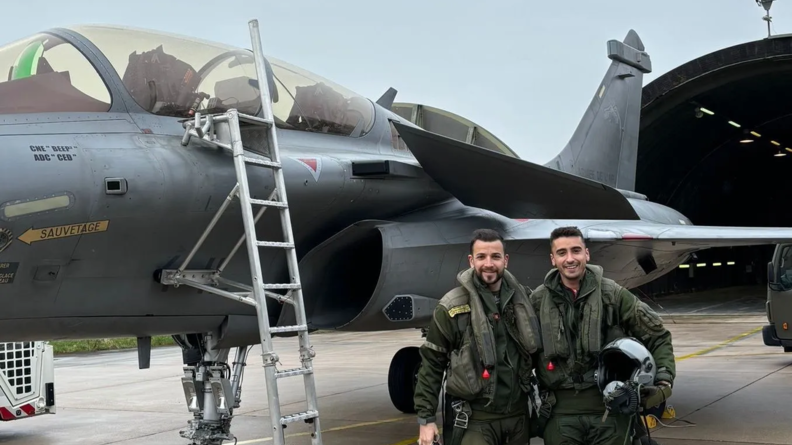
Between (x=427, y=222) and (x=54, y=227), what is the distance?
2.90 m

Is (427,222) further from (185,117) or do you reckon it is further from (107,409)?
(107,409)

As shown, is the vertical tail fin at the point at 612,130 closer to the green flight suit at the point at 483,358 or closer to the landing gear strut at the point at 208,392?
the landing gear strut at the point at 208,392

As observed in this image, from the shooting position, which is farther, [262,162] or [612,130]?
[612,130]

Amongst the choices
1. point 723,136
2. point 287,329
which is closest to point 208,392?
point 287,329

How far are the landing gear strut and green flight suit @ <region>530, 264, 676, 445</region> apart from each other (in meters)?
2.62

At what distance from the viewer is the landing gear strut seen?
5.74 meters

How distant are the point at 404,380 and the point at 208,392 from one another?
3296 mm

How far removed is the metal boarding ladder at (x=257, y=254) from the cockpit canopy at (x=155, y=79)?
0.31 m

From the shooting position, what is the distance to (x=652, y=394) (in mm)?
3619

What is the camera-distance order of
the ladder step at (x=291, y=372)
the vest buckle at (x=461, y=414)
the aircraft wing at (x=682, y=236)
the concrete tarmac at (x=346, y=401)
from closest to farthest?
1. the vest buckle at (x=461, y=414)
2. the ladder step at (x=291, y=372)
3. the aircraft wing at (x=682, y=236)
4. the concrete tarmac at (x=346, y=401)

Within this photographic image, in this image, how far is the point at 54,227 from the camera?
14.4 feet

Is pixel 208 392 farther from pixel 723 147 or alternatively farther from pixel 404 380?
pixel 723 147

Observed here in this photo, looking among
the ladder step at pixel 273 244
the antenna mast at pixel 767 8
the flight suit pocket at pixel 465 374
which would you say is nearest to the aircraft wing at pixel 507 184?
the ladder step at pixel 273 244

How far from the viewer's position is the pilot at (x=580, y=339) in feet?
12.6
